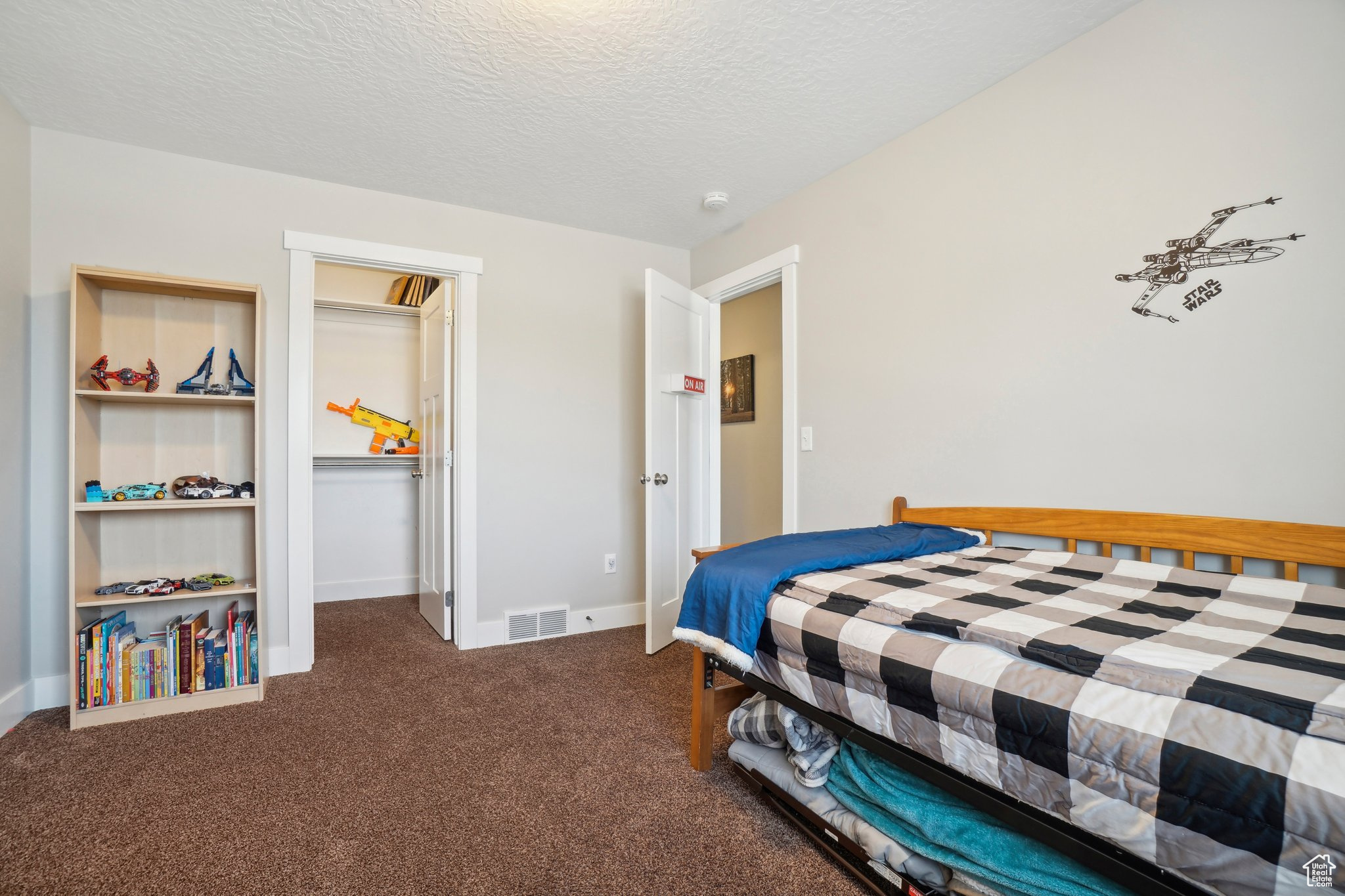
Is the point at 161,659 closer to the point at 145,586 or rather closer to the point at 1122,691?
the point at 145,586

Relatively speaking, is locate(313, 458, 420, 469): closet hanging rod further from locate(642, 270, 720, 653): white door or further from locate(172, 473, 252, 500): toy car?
locate(642, 270, 720, 653): white door

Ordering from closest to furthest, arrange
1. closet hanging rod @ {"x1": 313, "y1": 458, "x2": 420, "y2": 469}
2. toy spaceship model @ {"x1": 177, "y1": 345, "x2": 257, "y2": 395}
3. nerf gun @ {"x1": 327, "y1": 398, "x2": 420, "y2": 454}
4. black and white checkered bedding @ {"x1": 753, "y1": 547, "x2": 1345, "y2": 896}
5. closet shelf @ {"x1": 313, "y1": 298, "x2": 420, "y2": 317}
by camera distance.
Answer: black and white checkered bedding @ {"x1": 753, "y1": 547, "x2": 1345, "y2": 896} < toy spaceship model @ {"x1": 177, "y1": 345, "x2": 257, "y2": 395} < closet shelf @ {"x1": 313, "y1": 298, "x2": 420, "y2": 317} < closet hanging rod @ {"x1": 313, "y1": 458, "x2": 420, "y2": 469} < nerf gun @ {"x1": 327, "y1": 398, "x2": 420, "y2": 454}

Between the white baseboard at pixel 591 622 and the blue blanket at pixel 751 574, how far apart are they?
187 centimetres

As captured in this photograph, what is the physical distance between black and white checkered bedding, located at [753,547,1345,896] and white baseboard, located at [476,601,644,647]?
2.14 meters

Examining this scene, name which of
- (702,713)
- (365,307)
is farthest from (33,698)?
(702,713)

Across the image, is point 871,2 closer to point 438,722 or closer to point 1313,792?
point 1313,792

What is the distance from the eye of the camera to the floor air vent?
337 cm

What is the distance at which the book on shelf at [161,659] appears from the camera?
2312 millimetres

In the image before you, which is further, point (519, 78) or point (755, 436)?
point (755, 436)

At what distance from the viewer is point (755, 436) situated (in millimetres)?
4559

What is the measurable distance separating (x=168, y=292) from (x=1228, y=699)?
11.8ft

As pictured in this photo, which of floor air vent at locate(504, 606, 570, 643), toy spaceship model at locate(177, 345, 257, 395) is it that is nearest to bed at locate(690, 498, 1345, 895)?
floor air vent at locate(504, 606, 570, 643)

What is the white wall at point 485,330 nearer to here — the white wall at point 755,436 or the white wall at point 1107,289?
the white wall at point 755,436

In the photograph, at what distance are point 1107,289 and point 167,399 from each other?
11.4 feet
